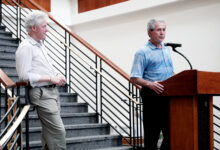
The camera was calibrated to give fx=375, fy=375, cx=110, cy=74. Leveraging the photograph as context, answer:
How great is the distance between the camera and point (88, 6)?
8656mm

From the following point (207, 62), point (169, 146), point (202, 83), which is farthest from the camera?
point (207, 62)

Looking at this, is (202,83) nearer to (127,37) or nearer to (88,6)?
(127,37)

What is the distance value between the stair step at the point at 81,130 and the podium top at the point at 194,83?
183 centimetres

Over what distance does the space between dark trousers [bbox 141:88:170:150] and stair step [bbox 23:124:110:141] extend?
1.41m

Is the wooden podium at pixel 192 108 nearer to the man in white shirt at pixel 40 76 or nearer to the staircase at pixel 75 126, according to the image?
the man in white shirt at pixel 40 76

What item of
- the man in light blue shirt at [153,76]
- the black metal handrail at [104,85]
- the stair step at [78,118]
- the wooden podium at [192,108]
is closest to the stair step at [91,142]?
the black metal handrail at [104,85]

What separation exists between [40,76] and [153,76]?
0.87 m

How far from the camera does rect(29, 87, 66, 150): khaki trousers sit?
2818 millimetres

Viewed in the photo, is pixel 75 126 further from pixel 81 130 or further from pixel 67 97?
pixel 67 97

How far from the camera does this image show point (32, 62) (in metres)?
2.83

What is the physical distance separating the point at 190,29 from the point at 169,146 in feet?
15.0

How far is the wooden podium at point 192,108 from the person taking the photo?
228 centimetres

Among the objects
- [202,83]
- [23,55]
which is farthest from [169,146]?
[23,55]

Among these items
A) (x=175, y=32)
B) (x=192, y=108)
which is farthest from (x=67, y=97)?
(x=175, y=32)
